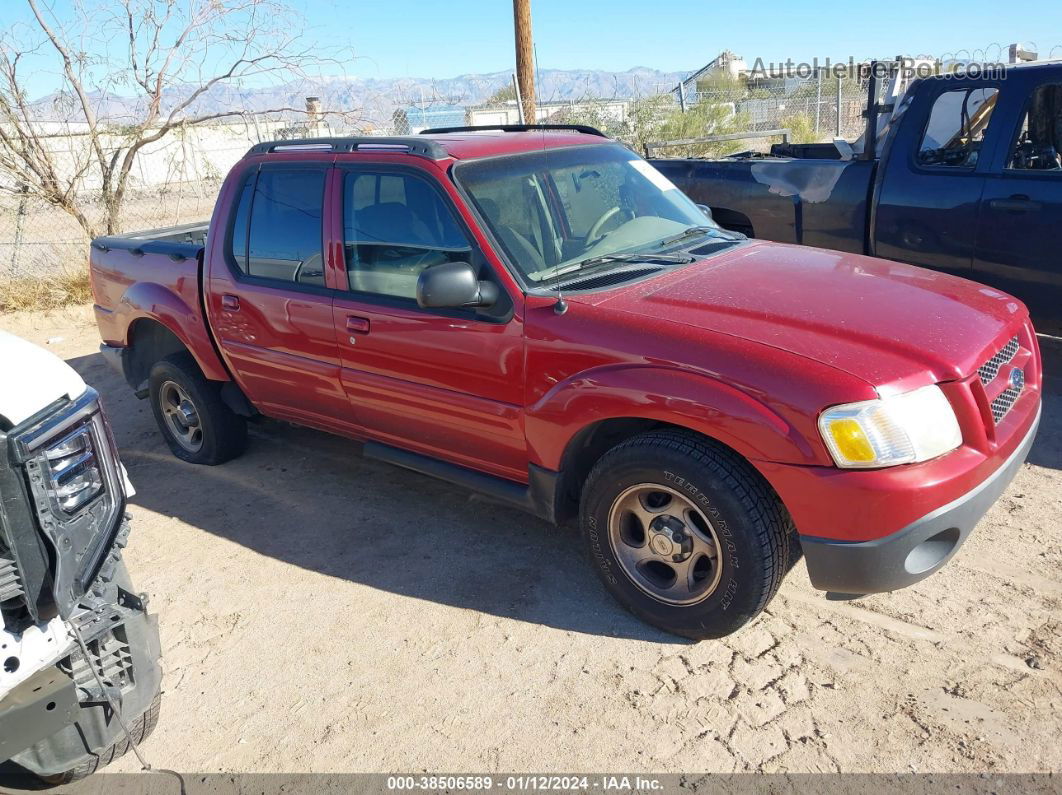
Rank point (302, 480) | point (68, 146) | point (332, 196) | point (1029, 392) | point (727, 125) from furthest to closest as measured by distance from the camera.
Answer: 1. point (727, 125)
2. point (68, 146)
3. point (302, 480)
4. point (332, 196)
5. point (1029, 392)

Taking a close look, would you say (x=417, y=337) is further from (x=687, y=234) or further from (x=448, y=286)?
(x=687, y=234)

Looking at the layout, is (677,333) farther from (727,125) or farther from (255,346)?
(727,125)

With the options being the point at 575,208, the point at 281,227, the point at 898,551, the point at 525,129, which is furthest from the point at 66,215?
the point at 898,551

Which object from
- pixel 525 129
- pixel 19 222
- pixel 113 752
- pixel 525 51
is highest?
pixel 525 51

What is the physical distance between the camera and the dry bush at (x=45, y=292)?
33.4ft

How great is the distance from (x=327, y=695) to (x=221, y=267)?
2570 millimetres

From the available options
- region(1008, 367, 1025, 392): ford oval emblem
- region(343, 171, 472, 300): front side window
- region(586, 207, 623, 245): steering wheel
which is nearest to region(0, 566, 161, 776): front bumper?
region(343, 171, 472, 300): front side window

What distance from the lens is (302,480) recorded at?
4.98 meters

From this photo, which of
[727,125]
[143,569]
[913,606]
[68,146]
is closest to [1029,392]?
[913,606]

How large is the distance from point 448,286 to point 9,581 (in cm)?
177

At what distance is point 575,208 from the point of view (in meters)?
3.86

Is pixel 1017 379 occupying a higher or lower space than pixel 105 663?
higher

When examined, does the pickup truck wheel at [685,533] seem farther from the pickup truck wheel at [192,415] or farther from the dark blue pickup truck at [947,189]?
the dark blue pickup truck at [947,189]

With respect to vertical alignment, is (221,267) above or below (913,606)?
above
